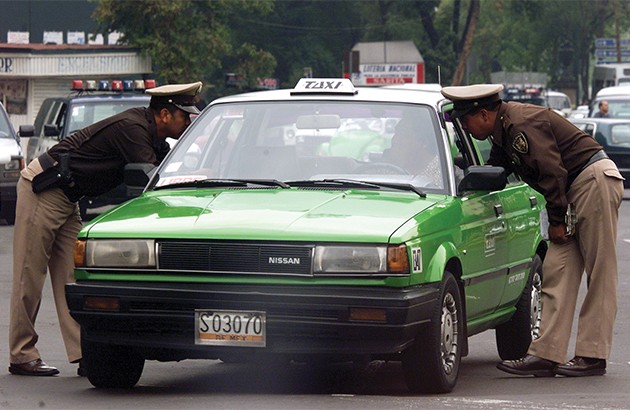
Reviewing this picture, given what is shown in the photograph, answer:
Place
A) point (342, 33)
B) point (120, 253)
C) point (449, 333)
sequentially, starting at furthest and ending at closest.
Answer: point (342, 33) → point (449, 333) → point (120, 253)

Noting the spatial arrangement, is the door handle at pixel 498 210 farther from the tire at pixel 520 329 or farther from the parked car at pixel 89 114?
the parked car at pixel 89 114

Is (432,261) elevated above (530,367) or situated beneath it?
elevated above

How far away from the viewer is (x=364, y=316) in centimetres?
686

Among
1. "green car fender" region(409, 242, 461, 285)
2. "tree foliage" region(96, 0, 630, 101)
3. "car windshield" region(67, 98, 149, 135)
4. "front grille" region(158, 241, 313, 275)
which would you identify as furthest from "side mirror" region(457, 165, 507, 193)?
"tree foliage" region(96, 0, 630, 101)

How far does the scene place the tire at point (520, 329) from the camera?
30.2ft

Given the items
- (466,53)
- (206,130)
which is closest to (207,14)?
(466,53)

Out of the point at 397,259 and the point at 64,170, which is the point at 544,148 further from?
the point at 64,170

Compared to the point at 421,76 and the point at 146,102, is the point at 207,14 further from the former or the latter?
the point at 146,102

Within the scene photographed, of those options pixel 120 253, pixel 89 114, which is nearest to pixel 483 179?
pixel 120 253

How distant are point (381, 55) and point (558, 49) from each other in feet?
110

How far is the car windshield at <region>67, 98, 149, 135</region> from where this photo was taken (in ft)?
69.5

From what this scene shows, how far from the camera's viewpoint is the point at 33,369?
27.5ft

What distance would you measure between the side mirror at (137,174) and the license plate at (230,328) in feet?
4.10

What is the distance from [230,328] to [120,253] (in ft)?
2.10
